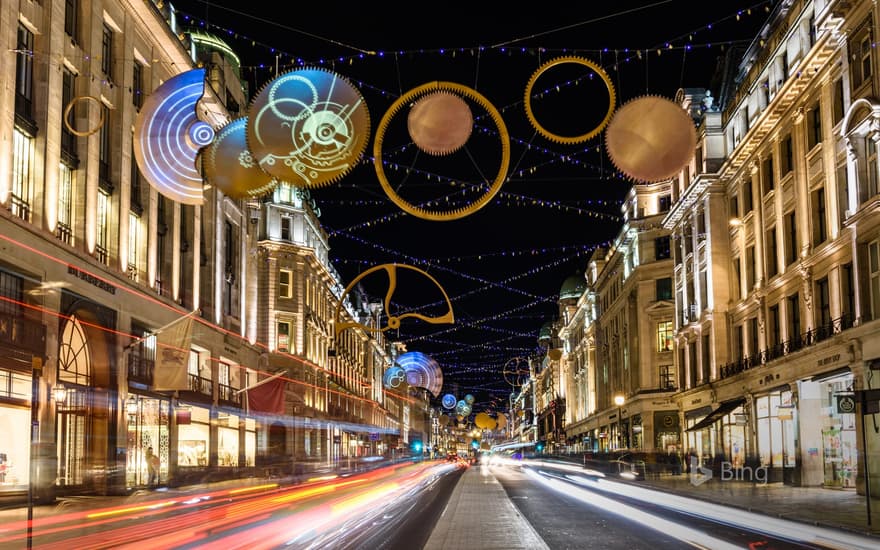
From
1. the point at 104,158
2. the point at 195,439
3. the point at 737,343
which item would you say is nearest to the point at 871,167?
the point at 737,343

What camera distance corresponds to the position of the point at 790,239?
43125 mm

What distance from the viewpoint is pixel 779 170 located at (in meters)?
43.7

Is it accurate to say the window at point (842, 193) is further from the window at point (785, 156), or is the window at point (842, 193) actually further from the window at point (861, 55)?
the window at point (785, 156)

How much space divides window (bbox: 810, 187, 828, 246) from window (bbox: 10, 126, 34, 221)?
94.5ft

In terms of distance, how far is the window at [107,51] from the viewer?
37625 mm

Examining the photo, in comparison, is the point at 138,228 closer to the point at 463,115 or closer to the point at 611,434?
the point at 463,115

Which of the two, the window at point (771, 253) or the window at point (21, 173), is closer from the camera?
the window at point (21, 173)

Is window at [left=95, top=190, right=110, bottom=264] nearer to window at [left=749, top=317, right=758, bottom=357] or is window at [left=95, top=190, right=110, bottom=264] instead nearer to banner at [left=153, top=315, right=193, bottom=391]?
banner at [left=153, top=315, right=193, bottom=391]

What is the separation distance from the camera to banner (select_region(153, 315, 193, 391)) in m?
38.2

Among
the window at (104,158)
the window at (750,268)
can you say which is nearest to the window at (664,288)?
the window at (750,268)

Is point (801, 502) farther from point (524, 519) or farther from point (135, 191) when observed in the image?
point (135, 191)

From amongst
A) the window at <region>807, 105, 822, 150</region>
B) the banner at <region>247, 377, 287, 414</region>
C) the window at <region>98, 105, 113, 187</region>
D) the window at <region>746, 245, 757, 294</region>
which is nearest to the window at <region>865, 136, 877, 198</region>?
the window at <region>807, 105, 822, 150</region>

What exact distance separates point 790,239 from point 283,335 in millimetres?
41024

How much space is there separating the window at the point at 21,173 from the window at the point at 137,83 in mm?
10095
